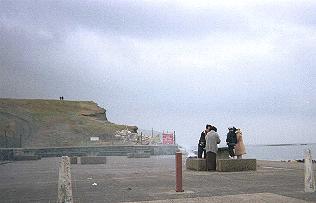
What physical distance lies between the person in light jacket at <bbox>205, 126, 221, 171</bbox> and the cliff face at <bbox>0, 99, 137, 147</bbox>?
129 ft

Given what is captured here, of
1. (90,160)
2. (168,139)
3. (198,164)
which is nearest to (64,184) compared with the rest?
(198,164)

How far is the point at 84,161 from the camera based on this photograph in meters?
24.4

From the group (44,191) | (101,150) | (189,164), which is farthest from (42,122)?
(44,191)

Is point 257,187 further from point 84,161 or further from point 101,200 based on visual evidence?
point 84,161

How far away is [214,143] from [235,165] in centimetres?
116

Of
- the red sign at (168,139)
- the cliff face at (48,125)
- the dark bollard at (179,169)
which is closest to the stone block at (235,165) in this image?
the dark bollard at (179,169)

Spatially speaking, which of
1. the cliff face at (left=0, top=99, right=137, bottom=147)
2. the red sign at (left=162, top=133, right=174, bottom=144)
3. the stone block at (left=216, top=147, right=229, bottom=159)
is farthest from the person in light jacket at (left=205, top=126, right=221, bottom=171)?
the cliff face at (left=0, top=99, right=137, bottom=147)

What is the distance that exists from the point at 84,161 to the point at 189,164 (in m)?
8.94

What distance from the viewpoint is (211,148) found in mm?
15977

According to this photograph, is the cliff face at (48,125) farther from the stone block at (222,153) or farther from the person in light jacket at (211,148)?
the person in light jacket at (211,148)

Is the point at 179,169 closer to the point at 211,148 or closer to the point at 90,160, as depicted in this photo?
the point at 211,148

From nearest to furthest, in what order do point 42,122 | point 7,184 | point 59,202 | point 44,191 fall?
1. point 59,202
2. point 44,191
3. point 7,184
4. point 42,122

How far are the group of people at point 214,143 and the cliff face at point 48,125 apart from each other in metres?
37.2

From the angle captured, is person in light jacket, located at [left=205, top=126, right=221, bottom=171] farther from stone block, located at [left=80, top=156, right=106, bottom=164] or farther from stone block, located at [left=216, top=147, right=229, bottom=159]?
stone block, located at [left=80, top=156, right=106, bottom=164]
